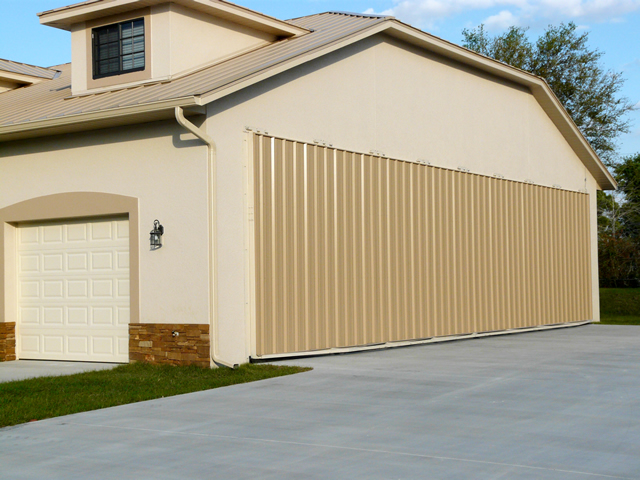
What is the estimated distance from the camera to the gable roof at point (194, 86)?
1203 cm

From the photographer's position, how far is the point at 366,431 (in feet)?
23.8

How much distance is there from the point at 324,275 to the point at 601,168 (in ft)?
40.8

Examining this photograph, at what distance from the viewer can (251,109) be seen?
41.4 feet

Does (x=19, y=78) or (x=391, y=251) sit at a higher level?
(x=19, y=78)

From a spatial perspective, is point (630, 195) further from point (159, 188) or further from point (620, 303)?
point (159, 188)

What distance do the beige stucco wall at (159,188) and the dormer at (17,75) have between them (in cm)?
668

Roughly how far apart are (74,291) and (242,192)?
3662 millimetres

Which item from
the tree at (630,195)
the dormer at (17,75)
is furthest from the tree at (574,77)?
the dormer at (17,75)

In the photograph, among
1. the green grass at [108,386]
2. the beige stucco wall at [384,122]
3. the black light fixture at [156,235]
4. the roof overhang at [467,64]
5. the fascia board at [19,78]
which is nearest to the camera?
the green grass at [108,386]

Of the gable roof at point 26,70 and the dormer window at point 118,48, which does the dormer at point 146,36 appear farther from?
the gable roof at point 26,70

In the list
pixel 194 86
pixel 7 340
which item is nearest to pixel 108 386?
pixel 194 86

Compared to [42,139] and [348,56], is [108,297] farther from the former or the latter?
[348,56]

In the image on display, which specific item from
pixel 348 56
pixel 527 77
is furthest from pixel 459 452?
pixel 527 77

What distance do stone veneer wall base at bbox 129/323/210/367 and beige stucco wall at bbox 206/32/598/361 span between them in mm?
321
